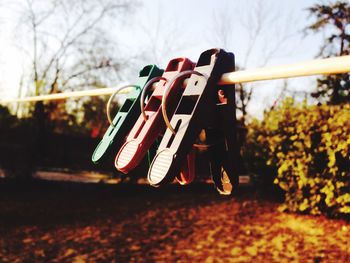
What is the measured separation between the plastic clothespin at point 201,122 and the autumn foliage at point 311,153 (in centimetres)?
446

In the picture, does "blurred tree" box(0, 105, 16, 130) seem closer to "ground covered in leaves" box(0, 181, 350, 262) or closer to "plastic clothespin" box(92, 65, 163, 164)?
"ground covered in leaves" box(0, 181, 350, 262)

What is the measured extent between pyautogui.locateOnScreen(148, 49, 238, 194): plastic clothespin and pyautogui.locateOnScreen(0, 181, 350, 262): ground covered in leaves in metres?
4.50

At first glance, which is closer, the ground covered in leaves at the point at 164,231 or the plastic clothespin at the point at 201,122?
the plastic clothespin at the point at 201,122

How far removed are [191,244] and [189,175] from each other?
5027mm

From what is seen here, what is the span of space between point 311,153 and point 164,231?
302cm

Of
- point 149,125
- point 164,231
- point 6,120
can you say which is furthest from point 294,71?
point 6,120

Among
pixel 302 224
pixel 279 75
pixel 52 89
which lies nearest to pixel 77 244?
pixel 302 224

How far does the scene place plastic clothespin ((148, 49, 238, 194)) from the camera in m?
1.06

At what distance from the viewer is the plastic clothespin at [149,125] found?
123 centimetres

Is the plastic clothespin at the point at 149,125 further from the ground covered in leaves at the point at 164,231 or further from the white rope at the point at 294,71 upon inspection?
the ground covered in leaves at the point at 164,231

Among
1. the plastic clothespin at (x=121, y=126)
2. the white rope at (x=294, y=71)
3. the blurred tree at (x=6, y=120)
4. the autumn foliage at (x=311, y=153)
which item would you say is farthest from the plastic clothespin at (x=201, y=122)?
the blurred tree at (x=6, y=120)

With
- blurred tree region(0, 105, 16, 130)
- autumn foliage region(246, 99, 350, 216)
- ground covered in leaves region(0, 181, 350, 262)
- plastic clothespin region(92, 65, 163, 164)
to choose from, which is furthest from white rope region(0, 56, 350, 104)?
blurred tree region(0, 105, 16, 130)

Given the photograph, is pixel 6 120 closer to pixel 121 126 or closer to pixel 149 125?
pixel 121 126

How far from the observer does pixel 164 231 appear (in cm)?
686
